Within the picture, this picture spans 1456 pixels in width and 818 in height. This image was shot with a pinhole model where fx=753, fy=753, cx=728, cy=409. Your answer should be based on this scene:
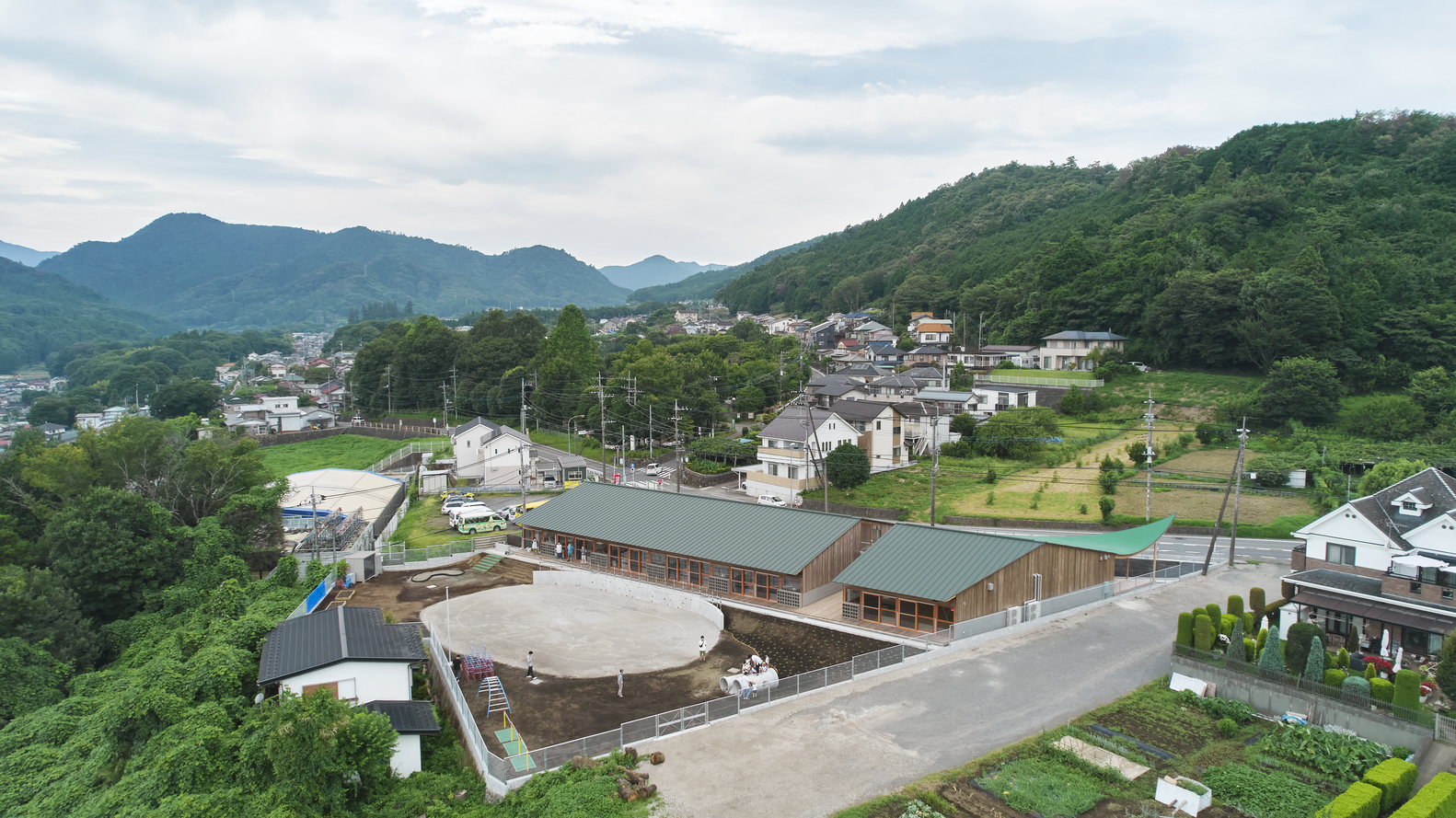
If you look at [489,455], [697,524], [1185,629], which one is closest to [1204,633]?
[1185,629]

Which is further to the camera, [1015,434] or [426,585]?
[1015,434]

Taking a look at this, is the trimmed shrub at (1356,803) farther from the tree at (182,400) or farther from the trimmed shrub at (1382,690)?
the tree at (182,400)

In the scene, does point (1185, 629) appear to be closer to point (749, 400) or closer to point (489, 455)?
point (489, 455)

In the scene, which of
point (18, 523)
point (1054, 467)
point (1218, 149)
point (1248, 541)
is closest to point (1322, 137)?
point (1218, 149)

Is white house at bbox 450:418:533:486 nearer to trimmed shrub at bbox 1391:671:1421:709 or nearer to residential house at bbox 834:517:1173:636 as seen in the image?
residential house at bbox 834:517:1173:636

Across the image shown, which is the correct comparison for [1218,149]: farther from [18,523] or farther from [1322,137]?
[18,523]

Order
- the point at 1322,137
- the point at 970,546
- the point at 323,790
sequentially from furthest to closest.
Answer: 1. the point at 1322,137
2. the point at 970,546
3. the point at 323,790

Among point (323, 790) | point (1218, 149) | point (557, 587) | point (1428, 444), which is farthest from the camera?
point (1218, 149)
